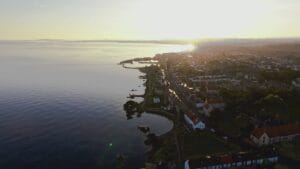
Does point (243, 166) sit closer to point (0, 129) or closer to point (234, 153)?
point (234, 153)

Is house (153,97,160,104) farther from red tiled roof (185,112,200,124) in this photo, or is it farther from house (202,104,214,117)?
red tiled roof (185,112,200,124)

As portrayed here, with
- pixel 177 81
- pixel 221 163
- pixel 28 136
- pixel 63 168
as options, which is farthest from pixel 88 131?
pixel 177 81

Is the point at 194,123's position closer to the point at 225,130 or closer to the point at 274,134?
the point at 225,130

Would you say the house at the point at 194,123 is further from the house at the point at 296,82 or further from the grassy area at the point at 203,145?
the house at the point at 296,82

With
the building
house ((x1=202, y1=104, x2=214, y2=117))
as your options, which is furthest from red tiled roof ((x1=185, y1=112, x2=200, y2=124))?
the building

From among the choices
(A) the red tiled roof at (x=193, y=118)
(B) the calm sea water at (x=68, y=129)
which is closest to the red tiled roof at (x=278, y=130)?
(A) the red tiled roof at (x=193, y=118)

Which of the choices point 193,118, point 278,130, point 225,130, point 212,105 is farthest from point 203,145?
point 212,105
